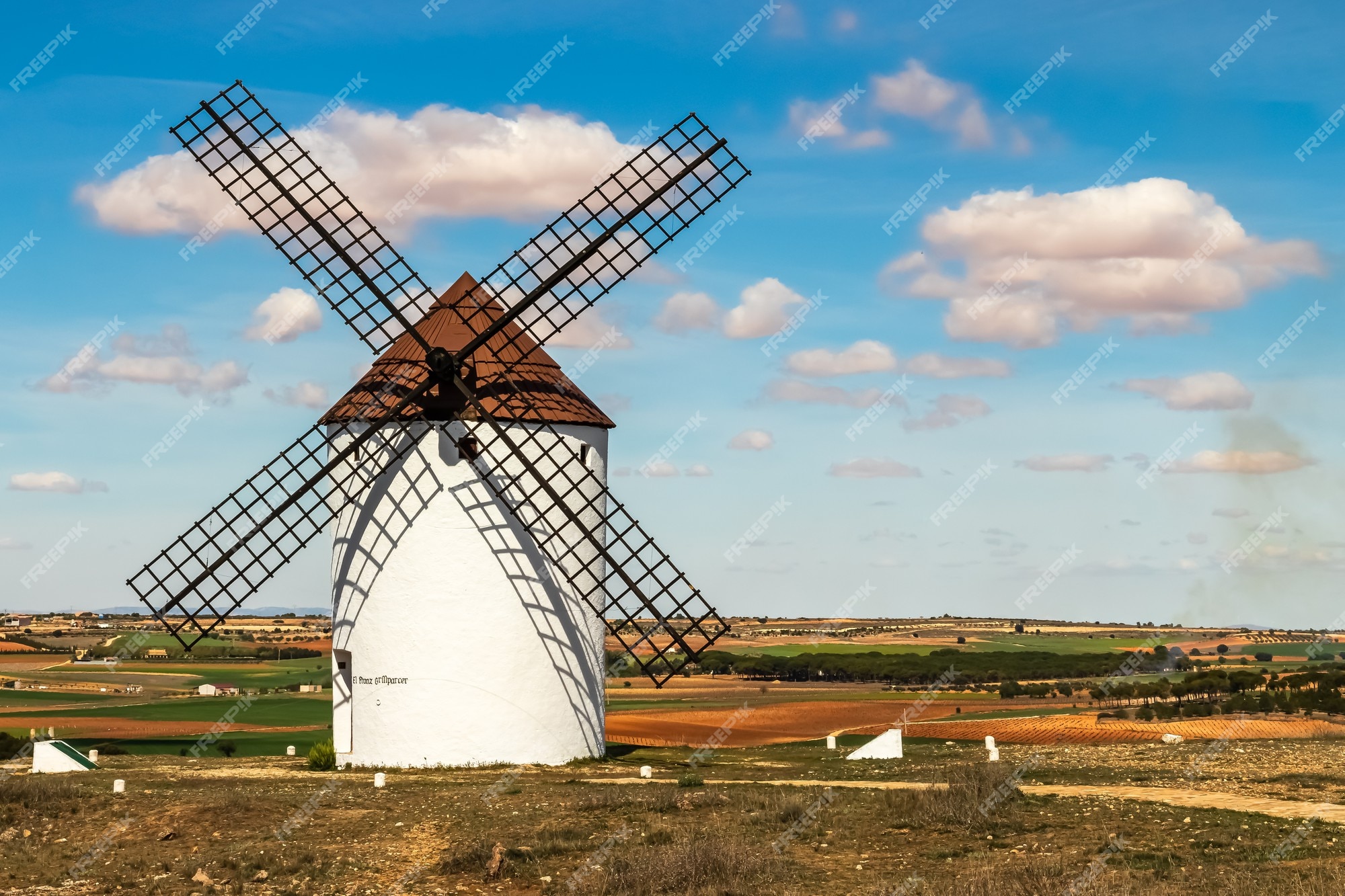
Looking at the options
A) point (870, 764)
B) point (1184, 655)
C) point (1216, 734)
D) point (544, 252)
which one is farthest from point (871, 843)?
point (1184, 655)

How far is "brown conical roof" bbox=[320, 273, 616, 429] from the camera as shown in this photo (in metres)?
25.2

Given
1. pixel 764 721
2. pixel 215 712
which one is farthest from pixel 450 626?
pixel 215 712

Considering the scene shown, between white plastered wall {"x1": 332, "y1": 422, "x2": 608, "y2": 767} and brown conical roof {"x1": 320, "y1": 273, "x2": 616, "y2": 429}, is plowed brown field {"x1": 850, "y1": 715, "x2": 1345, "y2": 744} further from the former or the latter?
brown conical roof {"x1": 320, "y1": 273, "x2": 616, "y2": 429}

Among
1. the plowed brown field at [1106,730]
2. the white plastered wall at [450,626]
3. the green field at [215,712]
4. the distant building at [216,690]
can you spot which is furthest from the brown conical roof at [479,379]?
the distant building at [216,690]

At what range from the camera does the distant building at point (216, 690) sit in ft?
285

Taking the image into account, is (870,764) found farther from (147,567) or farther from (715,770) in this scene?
(147,567)

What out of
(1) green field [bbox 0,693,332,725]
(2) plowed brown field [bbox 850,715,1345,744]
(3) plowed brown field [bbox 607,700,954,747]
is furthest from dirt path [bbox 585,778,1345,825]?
(1) green field [bbox 0,693,332,725]

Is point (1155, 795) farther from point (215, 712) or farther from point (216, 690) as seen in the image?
point (216, 690)

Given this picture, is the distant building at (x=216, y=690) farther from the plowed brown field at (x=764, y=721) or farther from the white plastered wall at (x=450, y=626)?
the white plastered wall at (x=450, y=626)

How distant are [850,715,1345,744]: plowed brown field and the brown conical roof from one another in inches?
585

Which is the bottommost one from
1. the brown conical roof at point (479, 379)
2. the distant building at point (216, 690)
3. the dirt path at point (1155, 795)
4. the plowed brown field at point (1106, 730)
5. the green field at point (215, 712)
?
the plowed brown field at point (1106, 730)

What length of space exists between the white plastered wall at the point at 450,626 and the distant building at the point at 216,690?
6553 centimetres

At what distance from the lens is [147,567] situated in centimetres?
2538

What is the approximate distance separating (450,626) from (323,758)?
13.4ft
